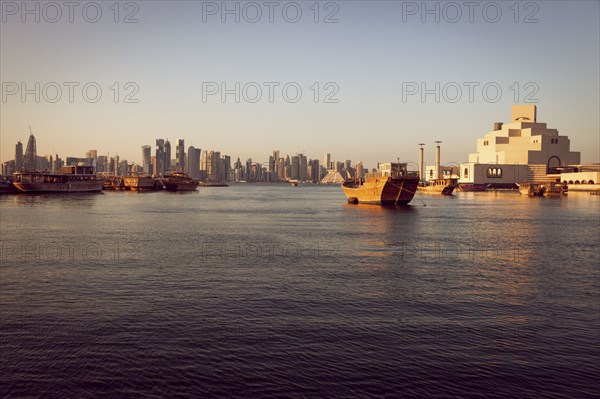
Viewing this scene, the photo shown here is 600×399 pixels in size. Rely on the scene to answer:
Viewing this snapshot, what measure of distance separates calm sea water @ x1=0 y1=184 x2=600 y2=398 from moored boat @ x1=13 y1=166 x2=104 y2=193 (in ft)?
456

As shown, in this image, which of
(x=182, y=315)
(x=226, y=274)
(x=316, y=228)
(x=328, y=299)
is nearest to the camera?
(x=182, y=315)

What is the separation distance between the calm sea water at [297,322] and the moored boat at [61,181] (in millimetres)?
139130

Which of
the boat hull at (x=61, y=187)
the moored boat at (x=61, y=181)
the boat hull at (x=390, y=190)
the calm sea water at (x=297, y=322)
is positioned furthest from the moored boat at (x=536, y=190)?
the moored boat at (x=61, y=181)

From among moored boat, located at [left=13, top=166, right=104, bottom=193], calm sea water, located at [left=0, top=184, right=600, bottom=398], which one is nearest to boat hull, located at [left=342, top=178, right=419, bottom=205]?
calm sea water, located at [left=0, top=184, right=600, bottom=398]

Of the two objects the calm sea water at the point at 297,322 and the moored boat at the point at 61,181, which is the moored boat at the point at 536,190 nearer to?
the calm sea water at the point at 297,322

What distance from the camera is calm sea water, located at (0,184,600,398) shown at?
642 inches

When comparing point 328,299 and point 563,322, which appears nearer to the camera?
point 563,322

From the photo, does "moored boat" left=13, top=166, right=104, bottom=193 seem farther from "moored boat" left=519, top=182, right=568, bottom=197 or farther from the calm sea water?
"moored boat" left=519, top=182, right=568, bottom=197

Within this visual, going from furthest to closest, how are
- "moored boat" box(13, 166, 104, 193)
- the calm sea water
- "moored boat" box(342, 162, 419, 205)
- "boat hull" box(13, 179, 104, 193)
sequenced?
"moored boat" box(13, 166, 104, 193) → "boat hull" box(13, 179, 104, 193) → "moored boat" box(342, 162, 419, 205) → the calm sea water

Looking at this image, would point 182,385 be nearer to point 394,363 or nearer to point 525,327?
point 394,363

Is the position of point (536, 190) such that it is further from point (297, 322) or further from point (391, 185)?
point (297, 322)

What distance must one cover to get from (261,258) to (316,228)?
27448 mm

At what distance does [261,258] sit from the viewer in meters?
40.6

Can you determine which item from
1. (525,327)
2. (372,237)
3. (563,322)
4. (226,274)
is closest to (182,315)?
(226,274)
